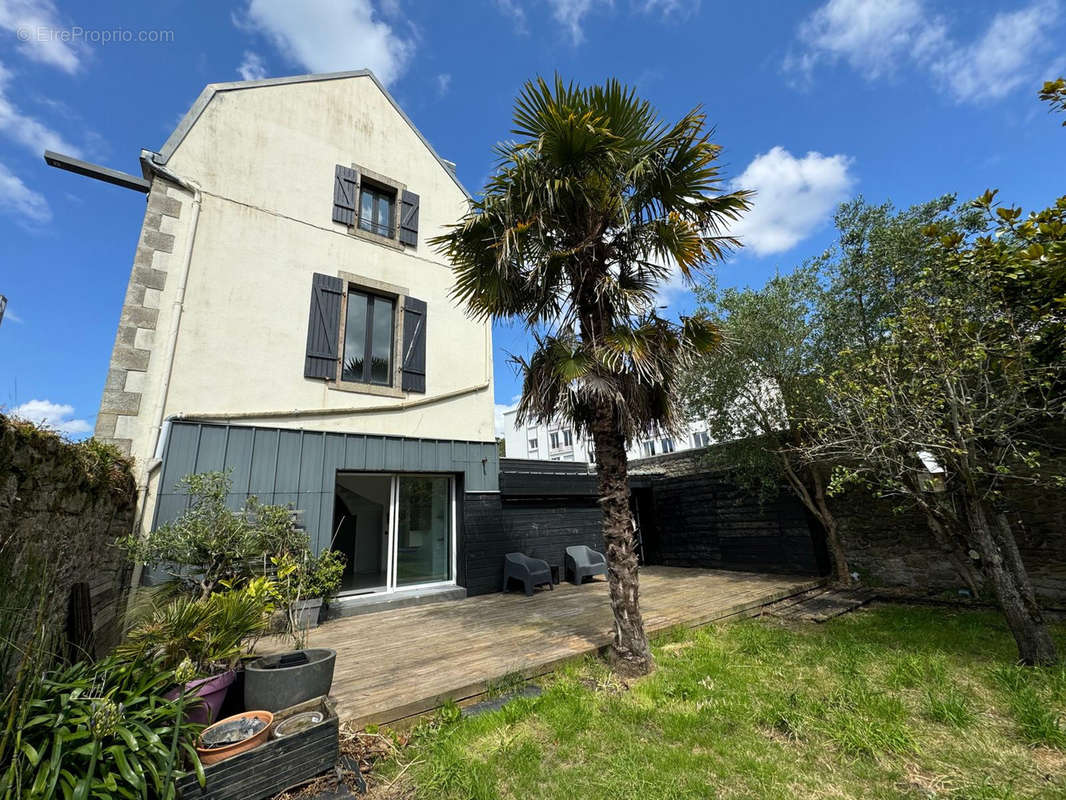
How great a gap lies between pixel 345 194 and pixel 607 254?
6031 mm

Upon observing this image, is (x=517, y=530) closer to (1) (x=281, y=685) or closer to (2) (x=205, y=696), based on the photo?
(1) (x=281, y=685)

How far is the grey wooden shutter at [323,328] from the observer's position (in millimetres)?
7129

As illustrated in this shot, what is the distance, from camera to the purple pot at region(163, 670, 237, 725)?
107 inches

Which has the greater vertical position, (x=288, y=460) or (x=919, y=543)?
(x=288, y=460)

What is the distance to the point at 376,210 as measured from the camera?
8711 millimetres

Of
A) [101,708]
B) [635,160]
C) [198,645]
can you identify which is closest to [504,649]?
[198,645]

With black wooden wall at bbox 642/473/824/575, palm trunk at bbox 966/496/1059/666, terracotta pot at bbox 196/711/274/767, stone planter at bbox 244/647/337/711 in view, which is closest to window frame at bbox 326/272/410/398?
stone planter at bbox 244/647/337/711

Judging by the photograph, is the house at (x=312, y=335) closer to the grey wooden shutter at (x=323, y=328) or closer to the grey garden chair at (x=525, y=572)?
the grey wooden shutter at (x=323, y=328)

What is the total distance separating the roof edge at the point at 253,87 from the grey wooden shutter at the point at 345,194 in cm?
178

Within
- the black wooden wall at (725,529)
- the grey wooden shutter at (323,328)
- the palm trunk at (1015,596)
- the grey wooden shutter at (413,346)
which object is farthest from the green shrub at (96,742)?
the black wooden wall at (725,529)

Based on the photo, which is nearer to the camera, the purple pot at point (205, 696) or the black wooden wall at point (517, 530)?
the purple pot at point (205, 696)

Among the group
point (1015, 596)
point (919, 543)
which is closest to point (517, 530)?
point (1015, 596)

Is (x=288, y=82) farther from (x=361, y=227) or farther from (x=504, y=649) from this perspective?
(x=504, y=649)

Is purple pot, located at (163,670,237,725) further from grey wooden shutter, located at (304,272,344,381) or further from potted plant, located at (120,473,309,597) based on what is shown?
grey wooden shutter, located at (304,272,344,381)
